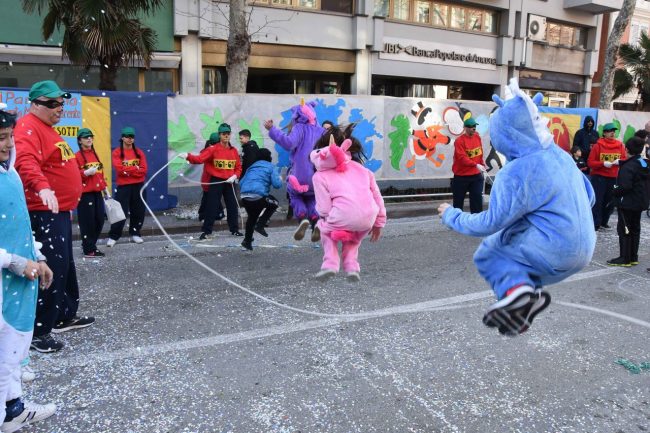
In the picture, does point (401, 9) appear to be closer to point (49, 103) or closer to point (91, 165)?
point (91, 165)

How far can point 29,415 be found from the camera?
3.32m

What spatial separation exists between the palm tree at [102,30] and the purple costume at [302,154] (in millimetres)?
6181

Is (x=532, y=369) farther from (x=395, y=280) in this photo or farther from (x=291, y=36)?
(x=291, y=36)

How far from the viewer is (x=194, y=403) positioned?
11.9ft

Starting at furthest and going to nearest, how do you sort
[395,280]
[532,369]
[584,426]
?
1. [395,280]
2. [532,369]
3. [584,426]

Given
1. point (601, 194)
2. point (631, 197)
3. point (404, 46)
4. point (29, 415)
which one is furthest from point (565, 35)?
point (29, 415)

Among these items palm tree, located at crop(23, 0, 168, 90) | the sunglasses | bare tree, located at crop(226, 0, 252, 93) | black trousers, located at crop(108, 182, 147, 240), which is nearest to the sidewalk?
black trousers, located at crop(108, 182, 147, 240)

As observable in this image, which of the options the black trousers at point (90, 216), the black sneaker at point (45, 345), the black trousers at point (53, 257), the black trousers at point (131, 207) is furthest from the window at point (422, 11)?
the black sneaker at point (45, 345)

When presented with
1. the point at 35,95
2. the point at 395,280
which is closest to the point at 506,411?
the point at 395,280

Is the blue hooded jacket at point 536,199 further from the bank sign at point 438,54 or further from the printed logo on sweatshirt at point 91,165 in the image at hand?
the bank sign at point 438,54

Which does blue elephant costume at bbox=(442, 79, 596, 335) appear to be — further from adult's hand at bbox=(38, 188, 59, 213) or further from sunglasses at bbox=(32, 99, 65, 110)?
sunglasses at bbox=(32, 99, 65, 110)

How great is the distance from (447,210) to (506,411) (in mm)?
1386

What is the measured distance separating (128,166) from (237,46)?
4.30 meters

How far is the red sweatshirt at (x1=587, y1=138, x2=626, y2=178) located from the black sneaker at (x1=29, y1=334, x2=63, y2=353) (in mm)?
9075
